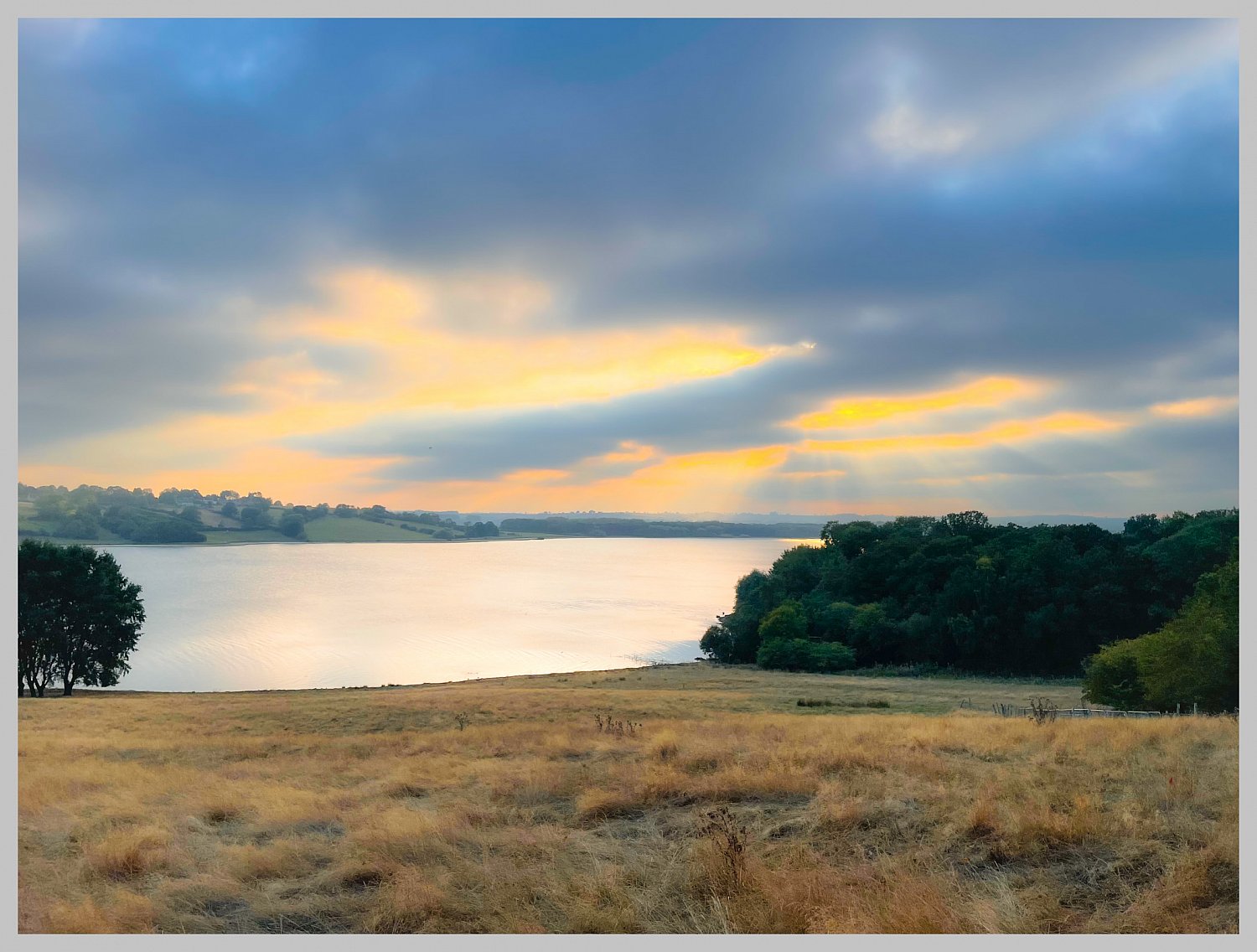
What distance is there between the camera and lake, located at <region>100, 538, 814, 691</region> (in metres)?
63.8

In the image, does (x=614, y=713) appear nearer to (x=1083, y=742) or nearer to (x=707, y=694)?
(x=707, y=694)

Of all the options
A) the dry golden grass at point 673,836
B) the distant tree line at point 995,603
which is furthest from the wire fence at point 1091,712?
the distant tree line at point 995,603

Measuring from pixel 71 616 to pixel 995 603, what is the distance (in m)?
66.4

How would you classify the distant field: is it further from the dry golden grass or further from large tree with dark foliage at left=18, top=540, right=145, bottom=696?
the dry golden grass

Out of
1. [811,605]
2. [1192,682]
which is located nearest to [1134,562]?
[811,605]

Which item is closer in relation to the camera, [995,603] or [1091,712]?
[1091,712]

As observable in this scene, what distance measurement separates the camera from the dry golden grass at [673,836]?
593cm

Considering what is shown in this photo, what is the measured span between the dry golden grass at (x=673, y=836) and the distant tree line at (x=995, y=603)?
50.3 metres

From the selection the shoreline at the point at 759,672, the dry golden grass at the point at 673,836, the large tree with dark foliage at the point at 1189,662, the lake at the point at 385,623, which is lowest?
the lake at the point at 385,623

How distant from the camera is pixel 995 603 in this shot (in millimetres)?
61062

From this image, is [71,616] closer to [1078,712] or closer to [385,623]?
[385,623]

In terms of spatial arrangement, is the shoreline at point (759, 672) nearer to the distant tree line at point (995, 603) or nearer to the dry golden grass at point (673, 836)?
the distant tree line at point (995, 603)

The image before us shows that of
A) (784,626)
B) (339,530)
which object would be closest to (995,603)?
(784,626)

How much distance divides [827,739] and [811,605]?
62.2 meters
